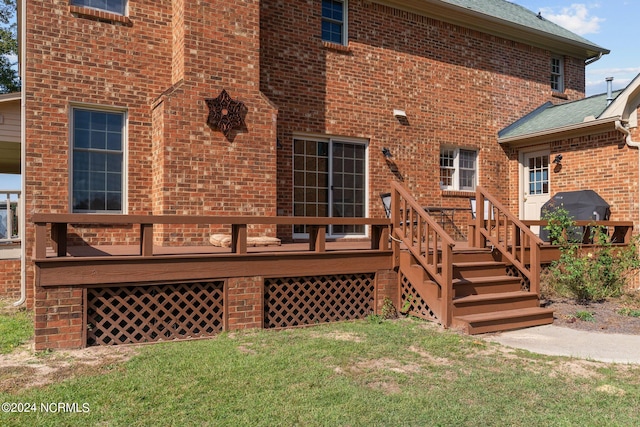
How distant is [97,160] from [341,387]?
569cm

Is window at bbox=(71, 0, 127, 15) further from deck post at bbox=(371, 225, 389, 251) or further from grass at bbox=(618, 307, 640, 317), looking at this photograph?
grass at bbox=(618, 307, 640, 317)

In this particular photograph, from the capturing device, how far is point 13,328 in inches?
246

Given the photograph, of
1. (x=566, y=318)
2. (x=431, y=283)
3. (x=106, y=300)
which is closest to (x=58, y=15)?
(x=106, y=300)

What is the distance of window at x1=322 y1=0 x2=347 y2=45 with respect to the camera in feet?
31.6

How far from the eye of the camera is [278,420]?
3.40 metres

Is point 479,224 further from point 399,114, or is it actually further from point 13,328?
point 13,328

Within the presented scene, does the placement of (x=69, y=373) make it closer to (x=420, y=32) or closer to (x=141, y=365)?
(x=141, y=365)

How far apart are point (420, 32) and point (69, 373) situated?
9401mm

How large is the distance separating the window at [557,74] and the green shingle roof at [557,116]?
3.16 feet

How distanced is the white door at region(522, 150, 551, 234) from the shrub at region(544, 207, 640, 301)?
2.71 metres

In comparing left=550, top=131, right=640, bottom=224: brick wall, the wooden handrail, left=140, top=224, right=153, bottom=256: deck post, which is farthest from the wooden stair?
left=550, top=131, right=640, bottom=224: brick wall

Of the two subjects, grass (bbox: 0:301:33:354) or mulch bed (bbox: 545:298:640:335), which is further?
mulch bed (bbox: 545:298:640:335)

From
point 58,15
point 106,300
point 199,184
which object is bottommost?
point 106,300

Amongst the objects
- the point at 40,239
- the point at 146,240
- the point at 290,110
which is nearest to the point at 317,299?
the point at 146,240
